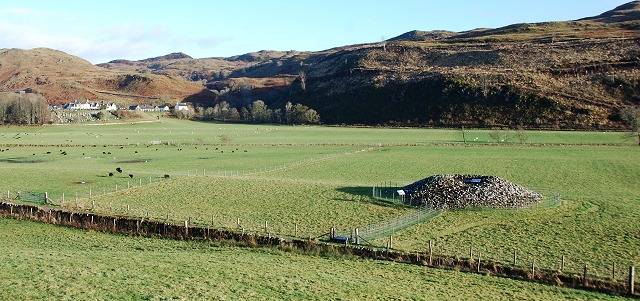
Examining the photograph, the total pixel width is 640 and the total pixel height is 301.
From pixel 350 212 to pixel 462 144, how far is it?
65.3 meters

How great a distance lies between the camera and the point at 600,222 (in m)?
40.0

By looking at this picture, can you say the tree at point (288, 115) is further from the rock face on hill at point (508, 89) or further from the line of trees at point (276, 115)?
the rock face on hill at point (508, 89)

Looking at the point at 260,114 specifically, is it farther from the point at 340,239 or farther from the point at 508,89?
the point at 340,239

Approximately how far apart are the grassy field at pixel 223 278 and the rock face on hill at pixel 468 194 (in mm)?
16725

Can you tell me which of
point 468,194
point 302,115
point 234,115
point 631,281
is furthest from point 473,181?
point 234,115

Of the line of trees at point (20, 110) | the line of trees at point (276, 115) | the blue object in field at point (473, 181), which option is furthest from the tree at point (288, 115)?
the blue object in field at point (473, 181)

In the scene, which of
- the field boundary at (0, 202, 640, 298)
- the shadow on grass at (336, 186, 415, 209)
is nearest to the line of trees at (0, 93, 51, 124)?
the field boundary at (0, 202, 640, 298)

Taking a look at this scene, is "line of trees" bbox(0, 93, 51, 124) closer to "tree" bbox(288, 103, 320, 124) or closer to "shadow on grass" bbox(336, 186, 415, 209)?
"tree" bbox(288, 103, 320, 124)

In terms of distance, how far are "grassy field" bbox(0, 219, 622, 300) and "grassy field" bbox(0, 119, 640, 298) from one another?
15.6 feet

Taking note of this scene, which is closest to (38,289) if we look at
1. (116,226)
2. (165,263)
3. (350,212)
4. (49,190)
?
(165,263)

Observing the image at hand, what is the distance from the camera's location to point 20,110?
163 metres

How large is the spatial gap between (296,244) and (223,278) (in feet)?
28.6

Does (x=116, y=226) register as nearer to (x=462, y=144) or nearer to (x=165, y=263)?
(x=165, y=263)

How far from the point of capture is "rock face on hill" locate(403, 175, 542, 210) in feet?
151
